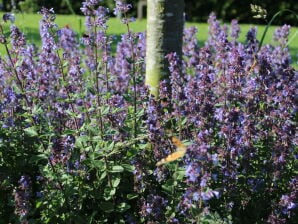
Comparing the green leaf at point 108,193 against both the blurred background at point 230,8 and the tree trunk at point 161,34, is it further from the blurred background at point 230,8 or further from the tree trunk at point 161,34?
the blurred background at point 230,8

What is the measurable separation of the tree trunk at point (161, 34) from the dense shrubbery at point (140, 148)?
1.31 ft

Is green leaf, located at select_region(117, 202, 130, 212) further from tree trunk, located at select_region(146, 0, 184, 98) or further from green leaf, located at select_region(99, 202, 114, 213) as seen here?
tree trunk, located at select_region(146, 0, 184, 98)

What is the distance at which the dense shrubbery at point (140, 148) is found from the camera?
10.4 feet

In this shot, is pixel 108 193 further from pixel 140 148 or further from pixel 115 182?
pixel 140 148

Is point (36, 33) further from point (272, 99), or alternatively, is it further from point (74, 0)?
point (272, 99)

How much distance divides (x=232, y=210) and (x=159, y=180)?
525 millimetres

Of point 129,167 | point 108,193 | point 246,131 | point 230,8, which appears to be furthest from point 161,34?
point 230,8

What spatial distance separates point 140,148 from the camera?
3.33 metres

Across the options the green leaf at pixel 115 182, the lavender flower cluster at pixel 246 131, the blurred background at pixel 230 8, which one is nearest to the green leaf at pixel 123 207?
the green leaf at pixel 115 182

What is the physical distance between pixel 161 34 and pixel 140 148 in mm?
1318

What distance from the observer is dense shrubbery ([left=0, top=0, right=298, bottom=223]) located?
3166 mm

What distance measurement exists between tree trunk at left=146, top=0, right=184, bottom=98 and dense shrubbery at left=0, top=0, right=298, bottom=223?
40 centimetres

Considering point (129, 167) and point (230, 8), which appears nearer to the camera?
point (129, 167)

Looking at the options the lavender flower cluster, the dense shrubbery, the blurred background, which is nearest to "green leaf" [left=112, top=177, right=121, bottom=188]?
the dense shrubbery
